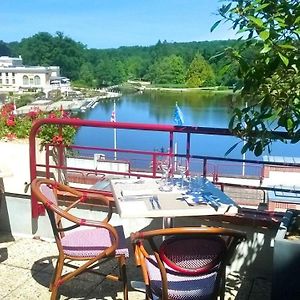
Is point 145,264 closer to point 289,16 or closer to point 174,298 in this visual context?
point 174,298

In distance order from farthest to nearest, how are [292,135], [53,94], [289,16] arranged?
[53,94], [292,135], [289,16]

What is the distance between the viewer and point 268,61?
1938mm

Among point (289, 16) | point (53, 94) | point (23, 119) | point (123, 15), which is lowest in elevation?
point (53, 94)

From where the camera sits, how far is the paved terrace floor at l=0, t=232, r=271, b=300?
9.70ft

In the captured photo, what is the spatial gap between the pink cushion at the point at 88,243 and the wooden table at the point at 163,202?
27 cm

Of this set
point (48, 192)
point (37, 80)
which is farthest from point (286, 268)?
point (37, 80)

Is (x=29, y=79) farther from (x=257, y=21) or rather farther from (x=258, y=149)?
(x=257, y=21)

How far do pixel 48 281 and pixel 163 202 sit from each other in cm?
112

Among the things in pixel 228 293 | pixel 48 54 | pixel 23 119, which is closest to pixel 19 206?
pixel 23 119

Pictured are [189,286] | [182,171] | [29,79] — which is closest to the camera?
[189,286]

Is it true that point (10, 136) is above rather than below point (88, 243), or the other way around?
above

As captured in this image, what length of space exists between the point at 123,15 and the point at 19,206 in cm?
12356

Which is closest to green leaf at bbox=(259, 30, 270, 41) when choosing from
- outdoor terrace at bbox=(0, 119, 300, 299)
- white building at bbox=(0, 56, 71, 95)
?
outdoor terrace at bbox=(0, 119, 300, 299)

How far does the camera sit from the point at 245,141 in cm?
242
